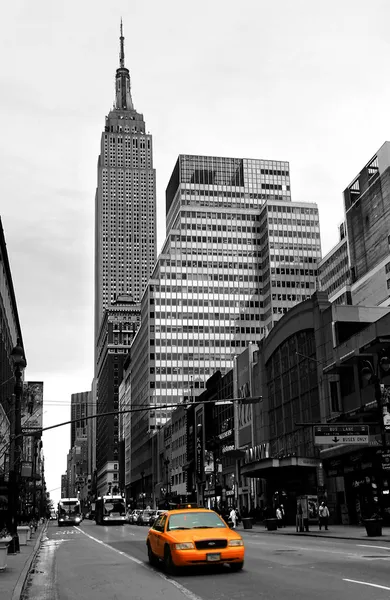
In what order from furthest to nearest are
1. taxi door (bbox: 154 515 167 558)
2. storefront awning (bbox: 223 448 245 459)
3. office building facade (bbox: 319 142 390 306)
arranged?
office building facade (bbox: 319 142 390 306) → storefront awning (bbox: 223 448 245 459) → taxi door (bbox: 154 515 167 558)

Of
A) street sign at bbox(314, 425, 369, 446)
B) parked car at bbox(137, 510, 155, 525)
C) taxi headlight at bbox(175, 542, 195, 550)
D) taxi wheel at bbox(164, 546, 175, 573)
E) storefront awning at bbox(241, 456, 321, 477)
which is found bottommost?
parked car at bbox(137, 510, 155, 525)

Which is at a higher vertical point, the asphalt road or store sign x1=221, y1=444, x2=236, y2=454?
store sign x1=221, y1=444, x2=236, y2=454

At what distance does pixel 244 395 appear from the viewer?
82.4 meters

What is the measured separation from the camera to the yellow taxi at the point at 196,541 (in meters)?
17.3

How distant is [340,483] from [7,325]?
43.7m

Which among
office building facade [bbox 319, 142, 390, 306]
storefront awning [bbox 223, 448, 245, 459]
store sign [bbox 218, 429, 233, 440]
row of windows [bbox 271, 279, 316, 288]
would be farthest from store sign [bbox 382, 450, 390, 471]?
row of windows [bbox 271, 279, 316, 288]

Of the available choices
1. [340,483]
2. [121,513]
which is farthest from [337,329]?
[121,513]

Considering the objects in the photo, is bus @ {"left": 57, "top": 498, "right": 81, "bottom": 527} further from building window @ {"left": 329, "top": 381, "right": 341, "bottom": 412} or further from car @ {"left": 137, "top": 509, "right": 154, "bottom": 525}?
building window @ {"left": 329, "top": 381, "right": 341, "bottom": 412}

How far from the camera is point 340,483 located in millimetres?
53844

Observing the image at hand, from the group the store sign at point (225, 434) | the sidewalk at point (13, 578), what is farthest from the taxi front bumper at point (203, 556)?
the store sign at point (225, 434)

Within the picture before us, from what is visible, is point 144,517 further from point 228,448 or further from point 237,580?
point 237,580

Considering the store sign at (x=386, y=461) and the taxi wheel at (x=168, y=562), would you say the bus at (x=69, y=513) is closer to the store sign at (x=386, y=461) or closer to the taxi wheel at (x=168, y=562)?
the store sign at (x=386, y=461)

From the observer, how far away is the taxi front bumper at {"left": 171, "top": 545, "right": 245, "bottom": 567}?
17156 millimetres

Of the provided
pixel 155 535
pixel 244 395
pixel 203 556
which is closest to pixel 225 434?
pixel 244 395
